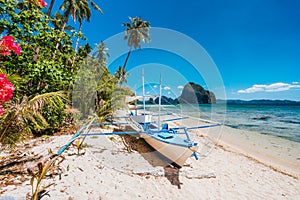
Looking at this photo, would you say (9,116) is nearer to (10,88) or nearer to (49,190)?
(10,88)

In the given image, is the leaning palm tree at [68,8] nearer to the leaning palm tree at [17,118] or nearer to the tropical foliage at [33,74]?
the tropical foliage at [33,74]

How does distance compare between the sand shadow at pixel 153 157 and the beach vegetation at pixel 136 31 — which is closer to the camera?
the sand shadow at pixel 153 157

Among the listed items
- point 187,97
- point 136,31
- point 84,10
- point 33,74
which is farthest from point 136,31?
point 187,97

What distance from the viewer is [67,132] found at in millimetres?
5820

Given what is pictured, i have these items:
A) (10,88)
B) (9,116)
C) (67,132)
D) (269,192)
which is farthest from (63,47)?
(269,192)

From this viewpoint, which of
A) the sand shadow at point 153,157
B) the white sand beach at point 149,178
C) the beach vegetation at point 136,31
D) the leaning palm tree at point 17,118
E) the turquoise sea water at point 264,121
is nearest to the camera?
the leaning palm tree at point 17,118

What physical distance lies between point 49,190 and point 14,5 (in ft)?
14.5

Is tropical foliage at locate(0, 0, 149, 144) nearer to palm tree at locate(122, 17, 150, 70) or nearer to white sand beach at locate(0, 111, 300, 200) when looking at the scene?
white sand beach at locate(0, 111, 300, 200)


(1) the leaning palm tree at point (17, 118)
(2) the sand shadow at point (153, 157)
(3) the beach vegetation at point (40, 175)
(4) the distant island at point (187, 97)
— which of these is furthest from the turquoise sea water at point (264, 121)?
(1) the leaning palm tree at point (17, 118)

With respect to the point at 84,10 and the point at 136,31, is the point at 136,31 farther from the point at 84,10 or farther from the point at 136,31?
the point at 84,10

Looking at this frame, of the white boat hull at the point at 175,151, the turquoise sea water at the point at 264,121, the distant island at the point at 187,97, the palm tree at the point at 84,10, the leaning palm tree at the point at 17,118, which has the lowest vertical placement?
the turquoise sea water at the point at 264,121

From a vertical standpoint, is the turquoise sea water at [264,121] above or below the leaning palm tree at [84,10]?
below

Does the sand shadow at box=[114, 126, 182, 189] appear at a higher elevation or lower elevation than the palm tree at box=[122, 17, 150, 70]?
lower

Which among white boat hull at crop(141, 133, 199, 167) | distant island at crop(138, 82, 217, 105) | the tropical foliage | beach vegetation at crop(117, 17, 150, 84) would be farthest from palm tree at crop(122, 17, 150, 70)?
white boat hull at crop(141, 133, 199, 167)
